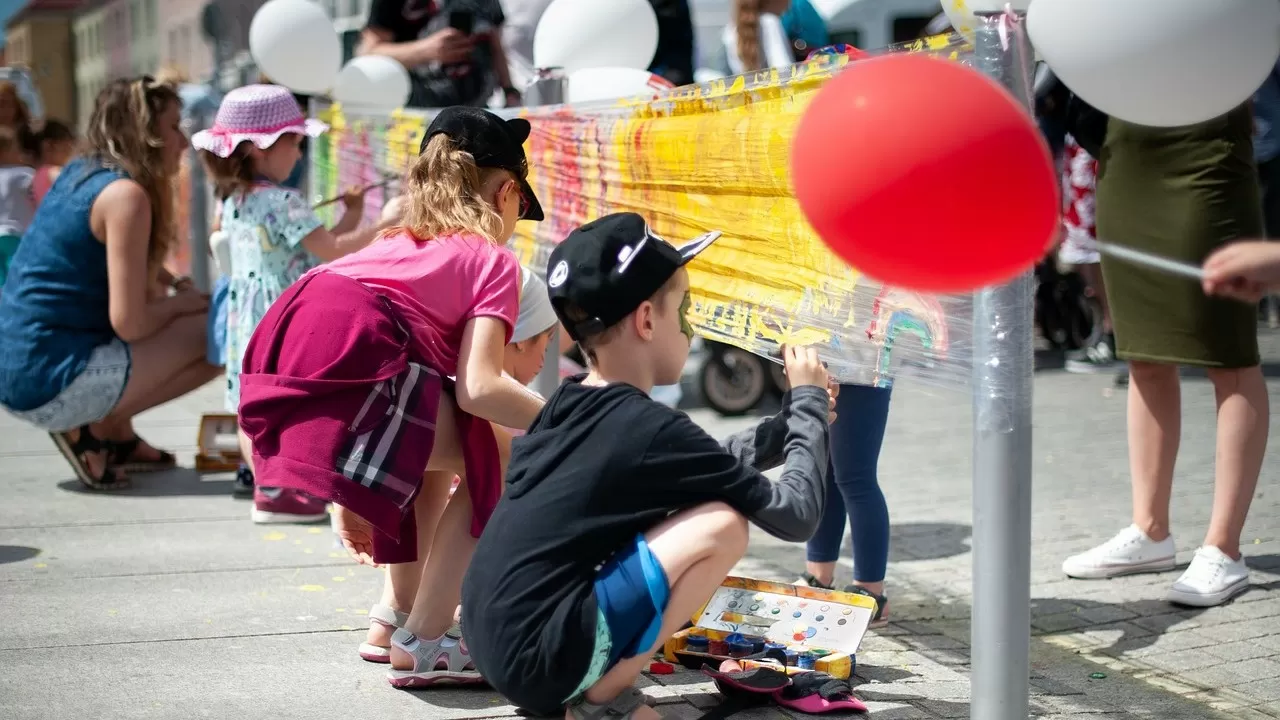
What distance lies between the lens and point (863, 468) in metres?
3.72

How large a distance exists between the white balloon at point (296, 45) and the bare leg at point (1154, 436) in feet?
13.1

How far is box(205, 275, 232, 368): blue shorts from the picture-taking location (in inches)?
216

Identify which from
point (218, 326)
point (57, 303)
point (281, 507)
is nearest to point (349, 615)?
point (281, 507)

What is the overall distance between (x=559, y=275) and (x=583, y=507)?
0.48 meters

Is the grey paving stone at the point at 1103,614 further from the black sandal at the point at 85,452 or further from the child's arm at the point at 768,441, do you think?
the black sandal at the point at 85,452

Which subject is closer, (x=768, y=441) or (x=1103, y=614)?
(x=768, y=441)

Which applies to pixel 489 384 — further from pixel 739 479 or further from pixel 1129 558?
pixel 1129 558

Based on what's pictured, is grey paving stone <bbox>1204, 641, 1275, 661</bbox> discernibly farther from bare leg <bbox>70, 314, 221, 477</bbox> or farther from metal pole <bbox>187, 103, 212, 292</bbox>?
metal pole <bbox>187, 103, 212, 292</bbox>

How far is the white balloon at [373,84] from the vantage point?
655 cm

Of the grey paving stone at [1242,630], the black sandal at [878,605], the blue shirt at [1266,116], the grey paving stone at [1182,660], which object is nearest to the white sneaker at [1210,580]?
the grey paving stone at [1242,630]

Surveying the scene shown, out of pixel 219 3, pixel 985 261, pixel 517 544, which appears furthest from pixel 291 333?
pixel 219 3

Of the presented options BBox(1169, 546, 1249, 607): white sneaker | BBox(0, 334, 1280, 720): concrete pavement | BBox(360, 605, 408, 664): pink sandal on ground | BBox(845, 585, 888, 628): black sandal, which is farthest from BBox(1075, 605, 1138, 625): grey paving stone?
BBox(360, 605, 408, 664): pink sandal on ground

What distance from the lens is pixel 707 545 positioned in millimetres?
2668

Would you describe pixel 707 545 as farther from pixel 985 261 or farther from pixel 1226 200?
pixel 1226 200
